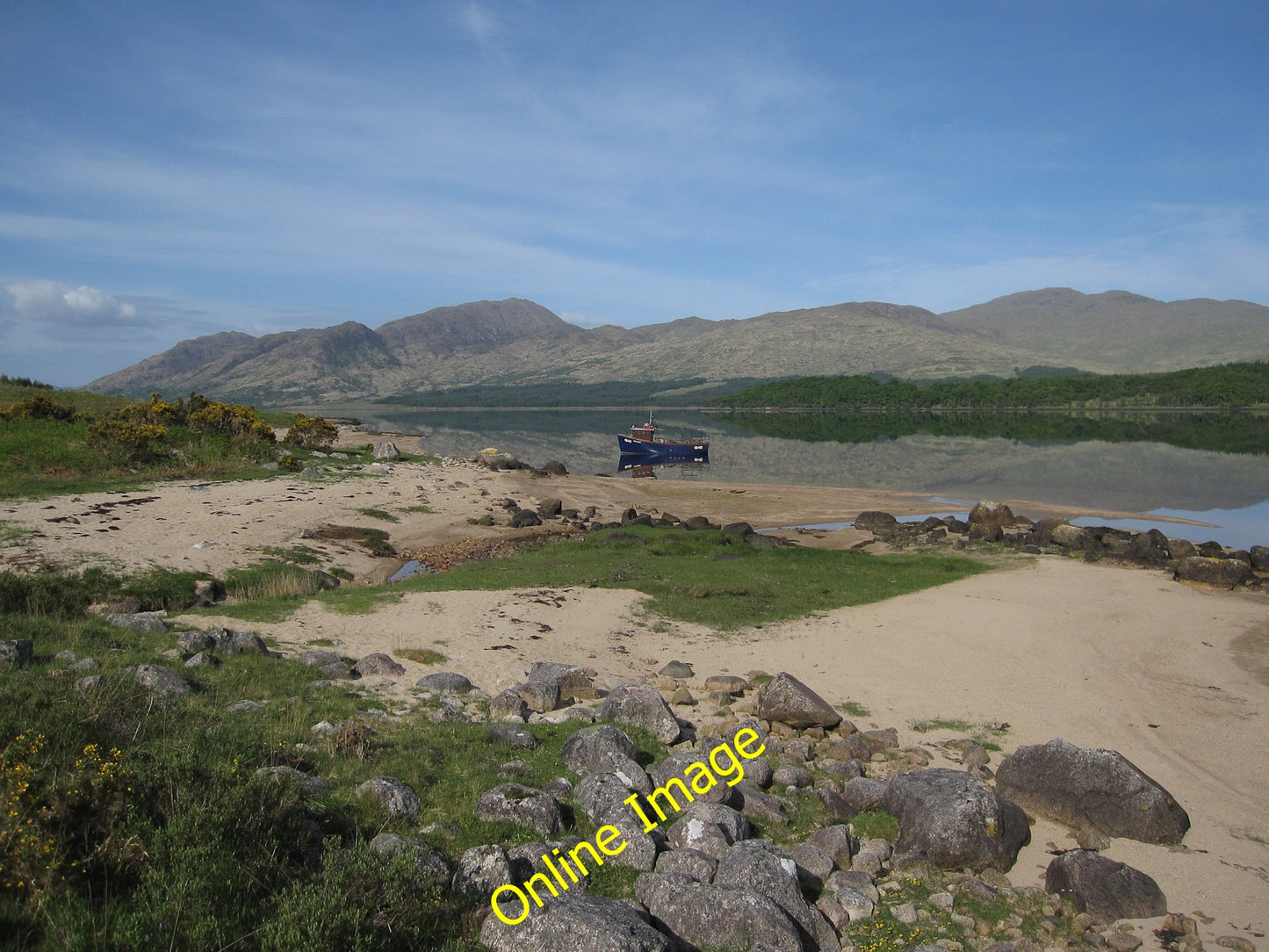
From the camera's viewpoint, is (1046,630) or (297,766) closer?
(297,766)

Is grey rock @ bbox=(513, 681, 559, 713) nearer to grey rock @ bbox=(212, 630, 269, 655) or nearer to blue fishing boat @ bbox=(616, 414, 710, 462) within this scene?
grey rock @ bbox=(212, 630, 269, 655)

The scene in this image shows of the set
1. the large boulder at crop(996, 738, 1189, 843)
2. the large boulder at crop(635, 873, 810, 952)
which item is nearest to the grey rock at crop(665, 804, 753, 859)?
the large boulder at crop(635, 873, 810, 952)

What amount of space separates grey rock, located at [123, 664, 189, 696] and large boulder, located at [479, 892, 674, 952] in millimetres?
4785

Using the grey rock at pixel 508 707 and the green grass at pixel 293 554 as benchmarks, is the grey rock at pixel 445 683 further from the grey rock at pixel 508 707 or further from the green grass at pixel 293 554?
the green grass at pixel 293 554

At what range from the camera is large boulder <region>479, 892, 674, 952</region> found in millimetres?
4945

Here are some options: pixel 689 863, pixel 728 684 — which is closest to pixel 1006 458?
pixel 728 684

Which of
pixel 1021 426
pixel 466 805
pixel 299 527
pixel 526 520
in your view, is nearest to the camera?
pixel 466 805

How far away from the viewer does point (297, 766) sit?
685 centimetres

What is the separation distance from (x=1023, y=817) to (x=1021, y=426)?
112m

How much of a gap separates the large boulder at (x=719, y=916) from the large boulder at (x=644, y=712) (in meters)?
3.63

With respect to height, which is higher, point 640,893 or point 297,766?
point 297,766

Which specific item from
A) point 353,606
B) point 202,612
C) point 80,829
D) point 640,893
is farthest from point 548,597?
point 80,829

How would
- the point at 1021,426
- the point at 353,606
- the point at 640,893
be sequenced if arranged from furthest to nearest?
the point at 1021,426
the point at 353,606
the point at 640,893

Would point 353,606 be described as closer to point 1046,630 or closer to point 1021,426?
point 1046,630
